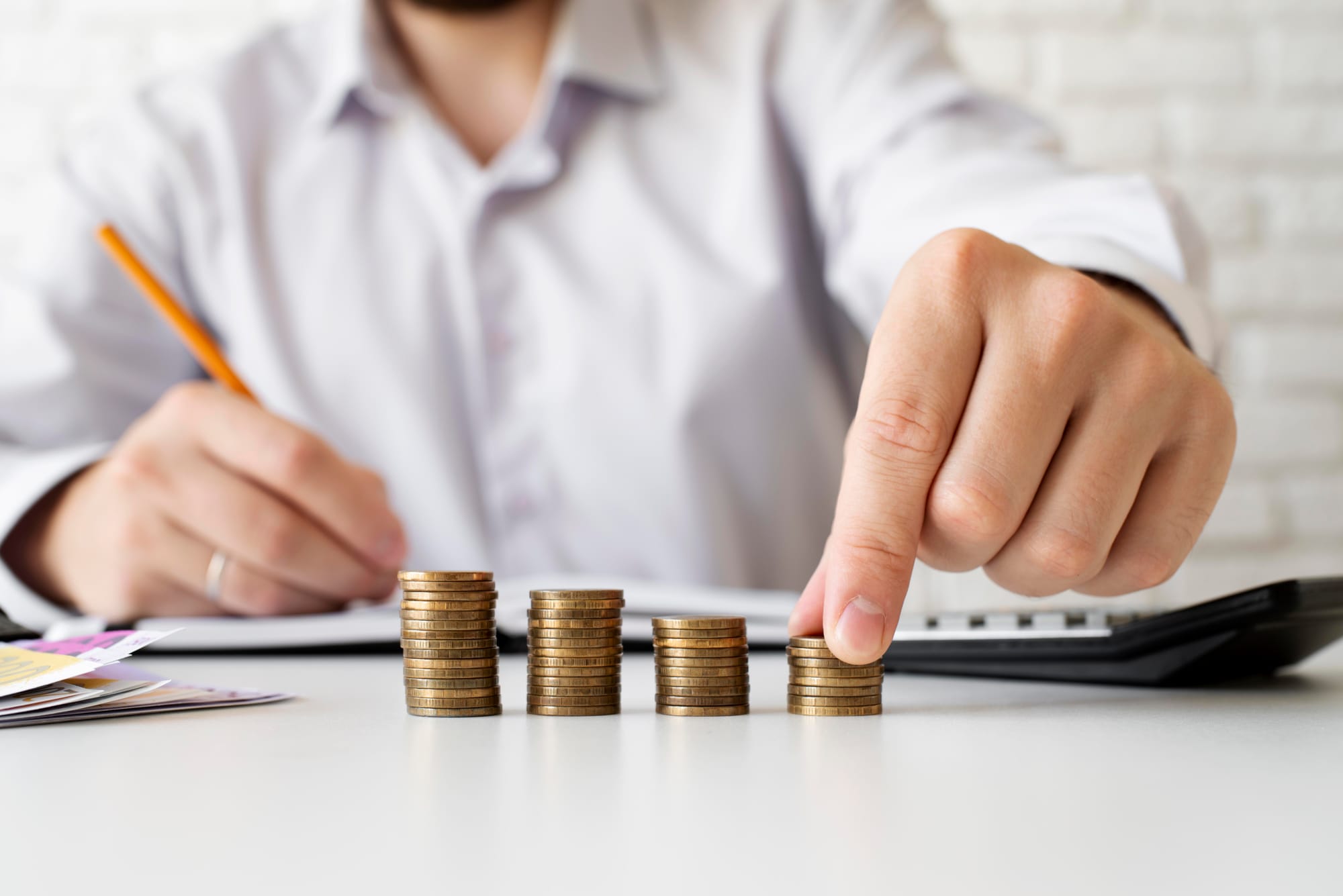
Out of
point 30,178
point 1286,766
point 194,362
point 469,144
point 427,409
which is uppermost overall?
point 30,178

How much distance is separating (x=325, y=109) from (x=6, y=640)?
1071 millimetres

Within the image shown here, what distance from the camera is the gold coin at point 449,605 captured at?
545 mm

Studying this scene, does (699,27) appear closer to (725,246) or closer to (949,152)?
(725,246)

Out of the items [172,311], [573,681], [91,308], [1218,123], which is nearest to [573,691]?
[573,681]

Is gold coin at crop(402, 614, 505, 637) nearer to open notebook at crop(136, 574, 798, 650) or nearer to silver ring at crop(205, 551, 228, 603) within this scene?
open notebook at crop(136, 574, 798, 650)

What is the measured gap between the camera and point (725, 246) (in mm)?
1517

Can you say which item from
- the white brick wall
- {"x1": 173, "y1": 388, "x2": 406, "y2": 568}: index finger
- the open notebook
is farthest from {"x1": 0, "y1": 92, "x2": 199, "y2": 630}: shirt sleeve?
the white brick wall

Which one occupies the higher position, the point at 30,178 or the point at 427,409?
the point at 30,178

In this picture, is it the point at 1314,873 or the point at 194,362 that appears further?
the point at 194,362

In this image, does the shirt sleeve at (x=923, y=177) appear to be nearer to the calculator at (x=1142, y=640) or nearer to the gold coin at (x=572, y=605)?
the calculator at (x=1142, y=640)

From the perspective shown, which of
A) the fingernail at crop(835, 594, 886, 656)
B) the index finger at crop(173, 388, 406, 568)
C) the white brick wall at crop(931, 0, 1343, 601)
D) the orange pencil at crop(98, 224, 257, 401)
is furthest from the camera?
the white brick wall at crop(931, 0, 1343, 601)

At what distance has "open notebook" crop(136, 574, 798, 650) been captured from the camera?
826mm

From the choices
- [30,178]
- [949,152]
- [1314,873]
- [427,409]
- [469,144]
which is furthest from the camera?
[30,178]

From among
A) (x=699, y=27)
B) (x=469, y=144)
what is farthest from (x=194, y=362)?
(x=699, y=27)
